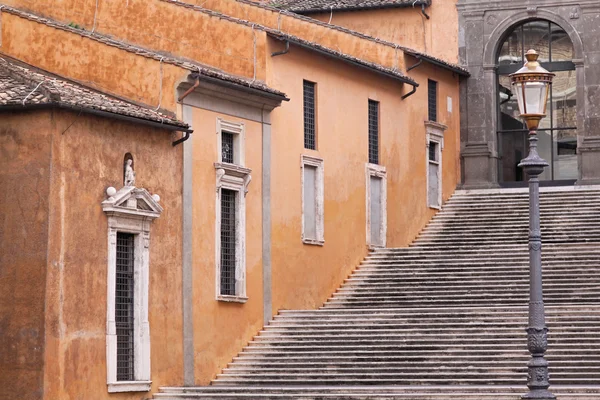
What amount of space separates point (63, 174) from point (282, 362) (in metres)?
5.54

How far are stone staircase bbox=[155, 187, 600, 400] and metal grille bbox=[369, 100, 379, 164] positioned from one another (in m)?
2.08

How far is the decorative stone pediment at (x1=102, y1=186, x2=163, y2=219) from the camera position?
2391 centimetres

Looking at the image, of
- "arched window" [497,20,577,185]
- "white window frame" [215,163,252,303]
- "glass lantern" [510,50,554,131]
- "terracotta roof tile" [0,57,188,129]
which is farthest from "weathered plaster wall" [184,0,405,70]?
"glass lantern" [510,50,554,131]

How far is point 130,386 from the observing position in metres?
24.0

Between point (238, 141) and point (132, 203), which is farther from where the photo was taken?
point (238, 141)

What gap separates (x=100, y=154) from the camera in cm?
2394

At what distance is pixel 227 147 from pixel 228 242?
1.72m

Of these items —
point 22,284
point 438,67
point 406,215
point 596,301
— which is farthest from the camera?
point 438,67

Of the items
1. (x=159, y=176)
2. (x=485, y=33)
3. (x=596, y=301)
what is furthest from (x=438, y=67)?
(x=159, y=176)

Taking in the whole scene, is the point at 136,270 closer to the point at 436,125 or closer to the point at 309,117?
the point at 309,117

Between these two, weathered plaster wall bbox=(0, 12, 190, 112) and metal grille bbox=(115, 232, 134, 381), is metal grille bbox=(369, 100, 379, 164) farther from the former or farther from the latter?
metal grille bbox=(115, 232, 134, 381)

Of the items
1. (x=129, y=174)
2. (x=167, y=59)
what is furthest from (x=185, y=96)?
(x=129, y=174)

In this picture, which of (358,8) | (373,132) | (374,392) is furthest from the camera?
(358,8)

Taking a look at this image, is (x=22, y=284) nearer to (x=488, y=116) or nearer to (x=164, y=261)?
(x=164, y=261)
